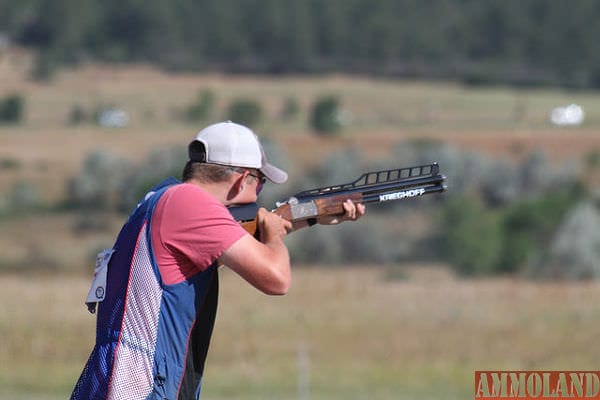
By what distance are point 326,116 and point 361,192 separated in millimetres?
66376

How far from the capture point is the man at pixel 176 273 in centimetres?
527

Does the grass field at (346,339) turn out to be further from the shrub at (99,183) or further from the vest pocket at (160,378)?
the shrub at (99,183)

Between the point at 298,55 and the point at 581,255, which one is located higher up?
the point at 298,55

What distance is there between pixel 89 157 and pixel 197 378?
62418 millimetres

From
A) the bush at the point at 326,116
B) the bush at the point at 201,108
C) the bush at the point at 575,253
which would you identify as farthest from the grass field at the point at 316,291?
the bush at the point at 575,253

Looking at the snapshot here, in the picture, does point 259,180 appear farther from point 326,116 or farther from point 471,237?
point 326,116

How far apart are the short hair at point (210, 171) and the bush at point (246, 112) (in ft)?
214

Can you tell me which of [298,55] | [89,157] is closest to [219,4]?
[298,55]

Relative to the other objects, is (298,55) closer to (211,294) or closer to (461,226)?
(461,226)

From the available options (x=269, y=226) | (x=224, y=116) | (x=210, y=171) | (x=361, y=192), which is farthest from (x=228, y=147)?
(x=224, y=116)

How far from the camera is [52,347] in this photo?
71.8 feet

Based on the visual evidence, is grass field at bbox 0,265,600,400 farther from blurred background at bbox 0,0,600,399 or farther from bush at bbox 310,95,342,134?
bush at bbox 310,95,342,134

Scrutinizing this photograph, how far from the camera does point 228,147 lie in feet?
17.8

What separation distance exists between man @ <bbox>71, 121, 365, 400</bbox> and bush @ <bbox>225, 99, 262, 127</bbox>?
65.1m
